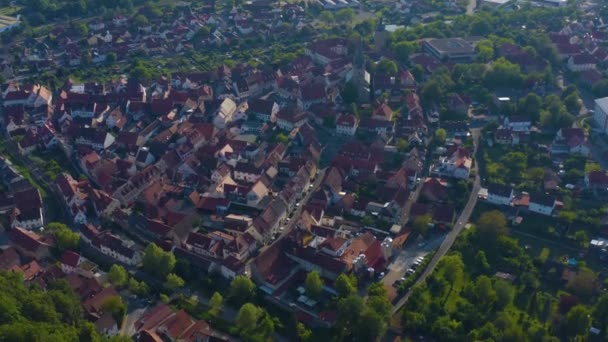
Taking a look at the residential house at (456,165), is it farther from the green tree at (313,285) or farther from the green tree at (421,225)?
the green tree at (313,285)

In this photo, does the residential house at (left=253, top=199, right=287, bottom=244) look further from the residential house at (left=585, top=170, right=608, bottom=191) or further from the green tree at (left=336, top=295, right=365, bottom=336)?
the residential house at (left=585, top=170, right=608, bottom=191)

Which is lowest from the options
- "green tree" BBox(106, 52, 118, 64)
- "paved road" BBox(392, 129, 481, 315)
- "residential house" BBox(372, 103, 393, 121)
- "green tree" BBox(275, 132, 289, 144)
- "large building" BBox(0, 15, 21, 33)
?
"large building" BBox(0, 15, 21, 33)

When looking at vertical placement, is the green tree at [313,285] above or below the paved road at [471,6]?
above

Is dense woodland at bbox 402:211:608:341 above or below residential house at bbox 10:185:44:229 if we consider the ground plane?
above

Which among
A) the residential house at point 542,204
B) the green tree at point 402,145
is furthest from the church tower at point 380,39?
the residential house at point 542,204

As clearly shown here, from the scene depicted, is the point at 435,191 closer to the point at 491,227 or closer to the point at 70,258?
the point at 491,227

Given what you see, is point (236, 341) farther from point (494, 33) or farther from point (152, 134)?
point (494, 33)

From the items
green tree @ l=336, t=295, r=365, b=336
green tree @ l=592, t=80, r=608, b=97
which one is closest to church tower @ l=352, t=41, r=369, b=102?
green tree @ l=592, t=80, r=608, b=97
